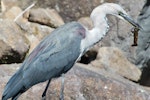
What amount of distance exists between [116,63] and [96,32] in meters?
3.00

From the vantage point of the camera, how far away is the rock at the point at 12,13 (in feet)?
31.6

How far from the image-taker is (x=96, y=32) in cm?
613

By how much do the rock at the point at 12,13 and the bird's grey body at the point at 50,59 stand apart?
3.63m

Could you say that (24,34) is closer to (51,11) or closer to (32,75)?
(51,11)

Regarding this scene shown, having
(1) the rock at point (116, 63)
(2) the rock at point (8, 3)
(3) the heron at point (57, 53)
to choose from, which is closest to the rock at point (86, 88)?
(3) the heron at point (57, 53)

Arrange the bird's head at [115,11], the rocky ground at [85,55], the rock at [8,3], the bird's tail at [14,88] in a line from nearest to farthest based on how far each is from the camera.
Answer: the bird's tail at [14,88] < the bird's head at [115,11] < the rocky ground at [85,55] < the rock at [8,3]

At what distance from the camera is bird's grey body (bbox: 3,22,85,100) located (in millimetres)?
5930

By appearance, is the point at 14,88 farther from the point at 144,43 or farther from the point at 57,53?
the point at 144,43

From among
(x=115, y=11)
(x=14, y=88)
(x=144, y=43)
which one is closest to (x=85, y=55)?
(x=144, y=43)

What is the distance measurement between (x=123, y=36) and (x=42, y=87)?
9.39 ft

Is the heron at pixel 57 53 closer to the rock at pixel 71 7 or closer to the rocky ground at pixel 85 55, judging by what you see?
the rocky ground at pixel 85 55

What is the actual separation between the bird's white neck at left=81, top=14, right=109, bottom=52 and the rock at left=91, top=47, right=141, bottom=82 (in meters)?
2.70

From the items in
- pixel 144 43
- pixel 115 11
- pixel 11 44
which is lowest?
pixel 144 43

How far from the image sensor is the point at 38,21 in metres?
9.52
